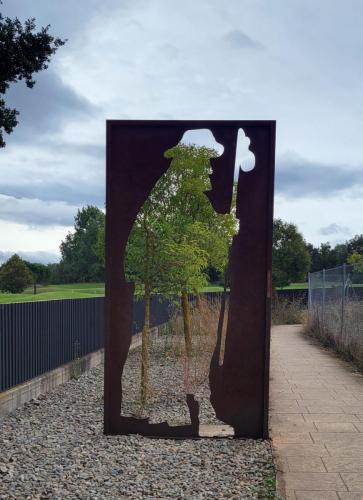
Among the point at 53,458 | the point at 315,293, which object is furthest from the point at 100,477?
the point at 315,293

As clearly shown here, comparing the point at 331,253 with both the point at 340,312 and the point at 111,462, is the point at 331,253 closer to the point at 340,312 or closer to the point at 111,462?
the point at 340,312

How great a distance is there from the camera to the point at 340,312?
44.9ft

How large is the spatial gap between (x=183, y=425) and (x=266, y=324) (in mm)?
Answer: 1243

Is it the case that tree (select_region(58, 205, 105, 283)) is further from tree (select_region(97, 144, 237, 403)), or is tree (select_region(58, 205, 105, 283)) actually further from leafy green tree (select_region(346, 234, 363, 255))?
tree (select_region(97, 144, 237, 403))

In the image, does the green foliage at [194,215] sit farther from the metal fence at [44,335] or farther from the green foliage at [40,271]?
the green foliage at [40,271]

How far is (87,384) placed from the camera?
9156mm

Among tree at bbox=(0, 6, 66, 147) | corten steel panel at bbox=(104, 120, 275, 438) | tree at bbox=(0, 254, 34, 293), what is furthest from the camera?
tree at bbox=(0, 254, 34, 293)

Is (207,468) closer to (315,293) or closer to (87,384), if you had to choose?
(87,384)

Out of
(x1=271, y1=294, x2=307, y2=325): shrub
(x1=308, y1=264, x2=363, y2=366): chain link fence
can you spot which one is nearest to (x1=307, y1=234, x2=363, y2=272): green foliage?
(x1=271, y1=294, x2=307, y2=325): shrub

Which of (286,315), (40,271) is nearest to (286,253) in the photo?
(286,315)

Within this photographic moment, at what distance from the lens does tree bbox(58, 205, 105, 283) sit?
2079 inches

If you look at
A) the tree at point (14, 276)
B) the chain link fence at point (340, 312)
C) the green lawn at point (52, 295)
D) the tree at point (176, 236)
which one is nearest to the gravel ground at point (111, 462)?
the tree at point (176, 236)

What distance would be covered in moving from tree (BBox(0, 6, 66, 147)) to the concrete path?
13617 mm

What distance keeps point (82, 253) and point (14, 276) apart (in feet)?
41.4
